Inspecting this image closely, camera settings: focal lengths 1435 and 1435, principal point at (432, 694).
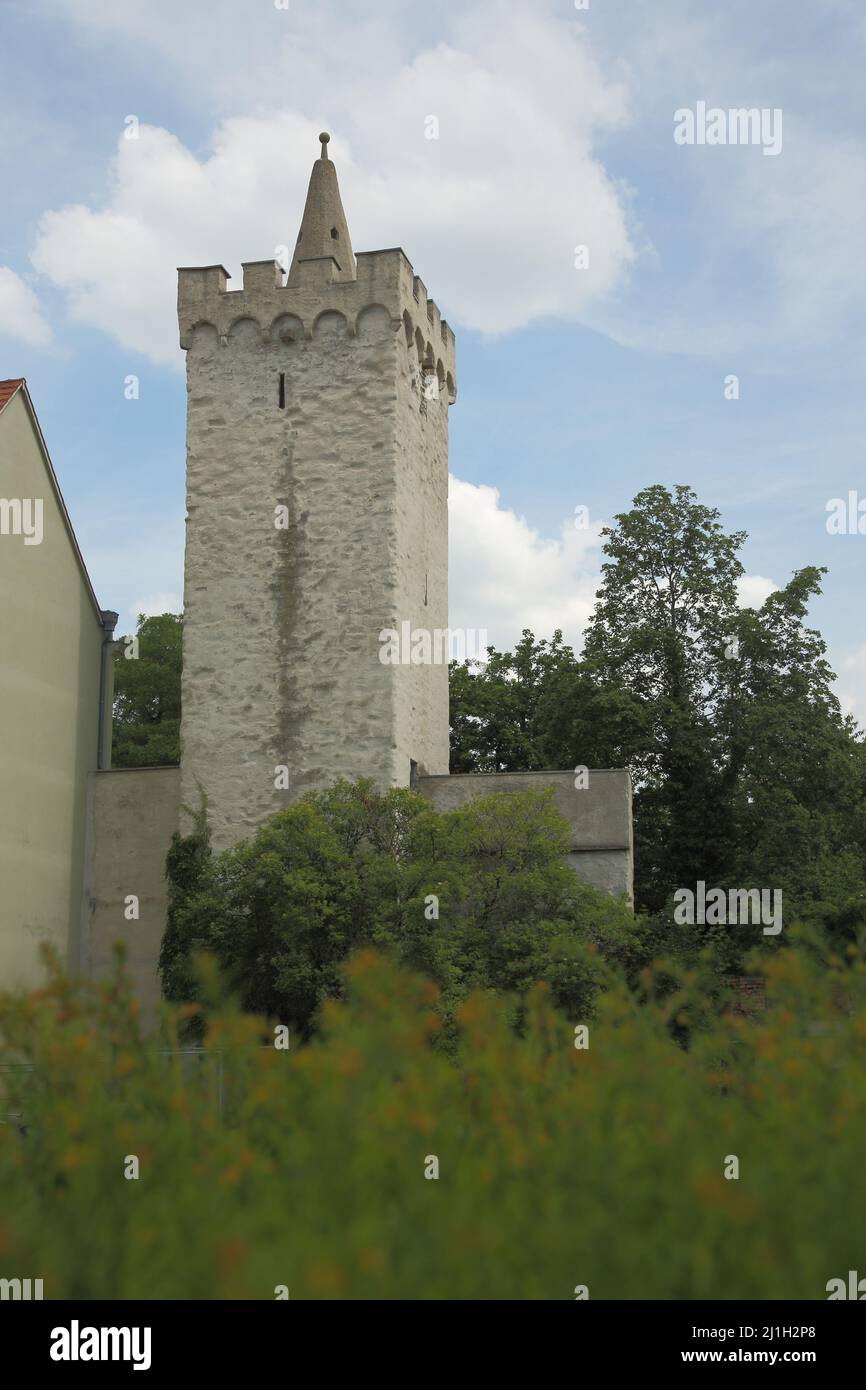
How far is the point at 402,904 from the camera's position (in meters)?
18.6

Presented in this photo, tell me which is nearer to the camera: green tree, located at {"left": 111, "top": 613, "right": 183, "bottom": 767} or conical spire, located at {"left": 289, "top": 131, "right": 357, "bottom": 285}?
conical spire, located at {"left": 289, "top": 131, "right": 357, "bottom": 285}

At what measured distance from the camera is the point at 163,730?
3894 centimetres

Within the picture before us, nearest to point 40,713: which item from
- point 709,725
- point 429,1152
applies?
point 709,725

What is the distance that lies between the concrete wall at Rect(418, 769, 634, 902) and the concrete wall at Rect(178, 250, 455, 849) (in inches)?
95.0

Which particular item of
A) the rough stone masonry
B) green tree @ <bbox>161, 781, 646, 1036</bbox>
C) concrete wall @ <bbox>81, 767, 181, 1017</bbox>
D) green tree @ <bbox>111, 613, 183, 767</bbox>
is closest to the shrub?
green tree @ <bbox>161, 781, 646, 1036</bbox>

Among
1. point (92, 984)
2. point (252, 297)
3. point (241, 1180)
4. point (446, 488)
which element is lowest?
point (241, 1180)

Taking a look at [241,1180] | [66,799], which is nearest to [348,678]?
[66,799]

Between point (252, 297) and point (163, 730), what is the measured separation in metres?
16.7

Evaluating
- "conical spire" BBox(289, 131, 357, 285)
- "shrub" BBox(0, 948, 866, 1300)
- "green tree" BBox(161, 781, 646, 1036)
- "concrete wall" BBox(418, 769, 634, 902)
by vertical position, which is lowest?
"shrub" BBox(0, 948, 866, 1300)

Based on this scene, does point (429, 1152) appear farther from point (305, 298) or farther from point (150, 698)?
point (150, 698)

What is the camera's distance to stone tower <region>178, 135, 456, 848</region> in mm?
23109

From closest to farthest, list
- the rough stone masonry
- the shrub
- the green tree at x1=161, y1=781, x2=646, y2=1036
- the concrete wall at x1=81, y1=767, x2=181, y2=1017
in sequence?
the shrub → the green tree at x1=161, y1=781, x2=646, y2=1036 → the rough stone masonry → the concrete wall at x1=81, y1=767, x2=181, y2=1017

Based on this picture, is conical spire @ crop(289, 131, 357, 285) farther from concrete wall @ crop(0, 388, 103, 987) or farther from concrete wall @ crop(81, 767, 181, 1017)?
concrete wall @ crop(81, 767, 181, 1017)
